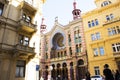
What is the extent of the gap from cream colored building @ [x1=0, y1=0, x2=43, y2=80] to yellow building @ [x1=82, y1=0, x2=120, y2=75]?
1245cm

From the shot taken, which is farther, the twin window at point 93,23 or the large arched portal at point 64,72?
the large arched portal at point 64,72

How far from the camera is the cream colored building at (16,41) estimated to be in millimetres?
13438

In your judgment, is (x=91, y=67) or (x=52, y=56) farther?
(x=52, y=56)

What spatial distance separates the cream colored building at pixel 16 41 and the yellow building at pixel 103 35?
40.8 ft

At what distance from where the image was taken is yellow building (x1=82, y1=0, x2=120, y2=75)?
22.2 metres

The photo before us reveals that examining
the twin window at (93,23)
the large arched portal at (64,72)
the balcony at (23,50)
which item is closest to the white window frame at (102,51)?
the twin window at (93,23)

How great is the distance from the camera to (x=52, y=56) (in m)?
37.6

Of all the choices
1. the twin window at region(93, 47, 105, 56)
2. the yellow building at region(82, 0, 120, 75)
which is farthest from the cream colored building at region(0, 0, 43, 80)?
the twin window at region(93, 47, 105, 56)

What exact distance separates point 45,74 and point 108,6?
82.3ft

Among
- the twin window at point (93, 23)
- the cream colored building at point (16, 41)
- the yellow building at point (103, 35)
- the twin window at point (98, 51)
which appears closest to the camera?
the cream colored building at point (16, 41)

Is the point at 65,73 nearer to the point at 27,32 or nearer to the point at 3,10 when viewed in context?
the point at 27,32

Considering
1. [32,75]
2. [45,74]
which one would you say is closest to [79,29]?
[45,74]

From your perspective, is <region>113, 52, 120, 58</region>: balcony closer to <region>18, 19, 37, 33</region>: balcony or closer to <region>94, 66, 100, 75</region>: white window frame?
<region>94, 66, 100, 75</region>: white window frame

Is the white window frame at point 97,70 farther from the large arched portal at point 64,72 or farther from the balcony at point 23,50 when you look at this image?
the balcony at point 23,50
